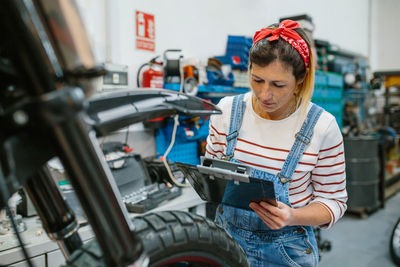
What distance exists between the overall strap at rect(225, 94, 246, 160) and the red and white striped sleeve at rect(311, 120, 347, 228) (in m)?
0.27

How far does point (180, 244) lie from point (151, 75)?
5.26 ft

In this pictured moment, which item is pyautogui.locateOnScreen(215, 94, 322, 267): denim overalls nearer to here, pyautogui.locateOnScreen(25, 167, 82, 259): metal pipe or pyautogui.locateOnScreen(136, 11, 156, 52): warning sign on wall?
pyautogui.locateOnScreen(25, 167, 82, 259): metal pipe

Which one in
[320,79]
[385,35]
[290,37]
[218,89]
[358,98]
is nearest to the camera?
[290,37]

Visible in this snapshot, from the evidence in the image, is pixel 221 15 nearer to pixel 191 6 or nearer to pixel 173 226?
pixel 191 6

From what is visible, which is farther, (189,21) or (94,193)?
(189,21)

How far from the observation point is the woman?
952 millimetres

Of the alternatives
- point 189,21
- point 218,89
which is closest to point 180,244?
point 218,89

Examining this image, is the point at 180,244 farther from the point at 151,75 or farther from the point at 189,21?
the point at 189,21

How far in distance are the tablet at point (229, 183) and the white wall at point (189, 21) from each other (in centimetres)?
141

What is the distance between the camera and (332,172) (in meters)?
0.98

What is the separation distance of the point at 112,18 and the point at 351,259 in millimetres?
2516

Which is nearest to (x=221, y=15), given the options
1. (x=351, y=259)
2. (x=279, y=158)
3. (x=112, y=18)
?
(x=112, y=18)

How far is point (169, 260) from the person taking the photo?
1.80 ft

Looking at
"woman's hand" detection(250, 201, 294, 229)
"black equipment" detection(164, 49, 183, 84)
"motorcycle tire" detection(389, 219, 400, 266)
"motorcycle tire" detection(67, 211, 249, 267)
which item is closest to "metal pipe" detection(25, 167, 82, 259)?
"motorcycle tire" detection(67, 211, 249, 267)
